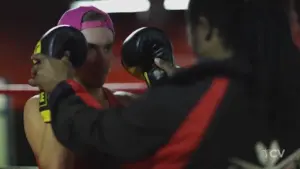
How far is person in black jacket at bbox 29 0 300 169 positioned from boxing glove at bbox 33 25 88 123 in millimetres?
92

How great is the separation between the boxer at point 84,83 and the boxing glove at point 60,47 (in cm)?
11

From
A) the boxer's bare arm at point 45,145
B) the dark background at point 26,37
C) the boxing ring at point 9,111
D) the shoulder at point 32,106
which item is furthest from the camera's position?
the boxing ring at point 9,111

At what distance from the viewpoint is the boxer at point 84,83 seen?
1.37 metres

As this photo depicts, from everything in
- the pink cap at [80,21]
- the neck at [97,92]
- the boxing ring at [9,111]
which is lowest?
the boxing ring at [9,111]

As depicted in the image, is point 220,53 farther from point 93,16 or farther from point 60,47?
point 93,16

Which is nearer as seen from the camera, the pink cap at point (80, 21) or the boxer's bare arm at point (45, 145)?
the boxer's bare arm at point (45, 145)

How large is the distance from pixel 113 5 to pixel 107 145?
1641 mm

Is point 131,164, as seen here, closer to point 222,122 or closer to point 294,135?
point 222,122

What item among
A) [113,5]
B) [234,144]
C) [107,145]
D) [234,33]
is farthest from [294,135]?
[113,5]

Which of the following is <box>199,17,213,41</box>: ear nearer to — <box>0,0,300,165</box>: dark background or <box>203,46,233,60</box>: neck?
<box>203,46,233,60</box>: neck

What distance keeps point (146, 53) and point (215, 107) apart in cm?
52

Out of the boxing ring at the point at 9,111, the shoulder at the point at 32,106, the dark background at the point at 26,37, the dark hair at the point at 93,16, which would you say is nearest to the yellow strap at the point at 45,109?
the shoulder at the point at 32,106

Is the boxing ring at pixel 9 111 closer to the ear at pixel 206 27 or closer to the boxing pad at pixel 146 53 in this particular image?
the boxing pad at pixel 146 53

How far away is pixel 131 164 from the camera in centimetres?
120
